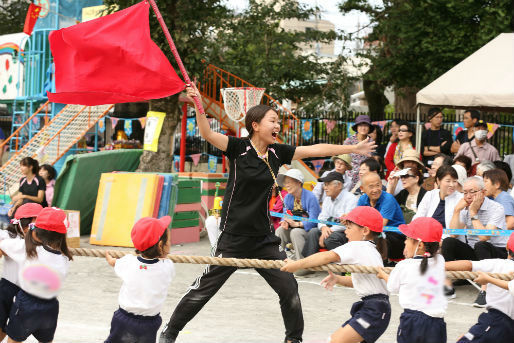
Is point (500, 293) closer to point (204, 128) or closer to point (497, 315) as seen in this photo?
point (497, 315)

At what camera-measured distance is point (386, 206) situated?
9.48m

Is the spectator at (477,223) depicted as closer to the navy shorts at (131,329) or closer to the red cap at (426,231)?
the red cap at (426,231)

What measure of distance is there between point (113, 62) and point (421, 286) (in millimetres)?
3188

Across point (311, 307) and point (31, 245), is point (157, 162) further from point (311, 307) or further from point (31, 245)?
point (31, 245)

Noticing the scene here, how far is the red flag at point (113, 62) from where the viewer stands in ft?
20.7

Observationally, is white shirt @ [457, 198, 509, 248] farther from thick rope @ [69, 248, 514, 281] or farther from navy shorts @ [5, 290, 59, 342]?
navy shorts @ [5, 290, 59, 342]

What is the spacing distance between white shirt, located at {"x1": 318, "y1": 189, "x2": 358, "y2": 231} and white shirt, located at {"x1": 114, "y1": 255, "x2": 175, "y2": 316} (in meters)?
5.44

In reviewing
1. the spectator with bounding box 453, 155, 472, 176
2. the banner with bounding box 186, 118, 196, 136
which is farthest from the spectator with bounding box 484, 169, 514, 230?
the banner with bounding box 186, 118, 196, 136

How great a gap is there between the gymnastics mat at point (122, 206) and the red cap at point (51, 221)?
7.11 meters

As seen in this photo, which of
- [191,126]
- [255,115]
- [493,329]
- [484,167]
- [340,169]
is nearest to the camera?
[493,329]

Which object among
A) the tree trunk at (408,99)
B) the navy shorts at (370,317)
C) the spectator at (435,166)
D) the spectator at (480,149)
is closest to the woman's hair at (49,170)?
the spectator at (435,166)

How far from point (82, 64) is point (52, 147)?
12.5 meters

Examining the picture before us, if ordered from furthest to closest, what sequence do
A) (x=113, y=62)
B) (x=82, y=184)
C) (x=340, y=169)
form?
1. (x=82, y=184)
2. (x=340, y=169)
3. (x=113, y=62)

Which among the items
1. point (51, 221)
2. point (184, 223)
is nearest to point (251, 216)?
point (51, 221)
